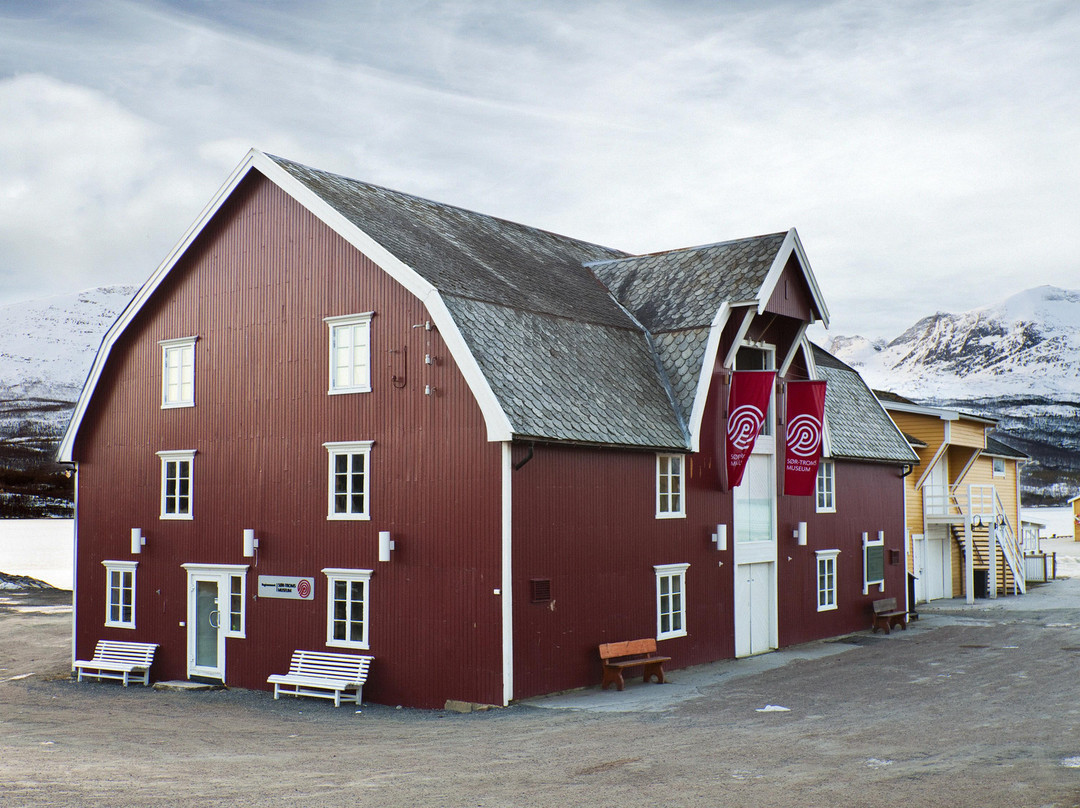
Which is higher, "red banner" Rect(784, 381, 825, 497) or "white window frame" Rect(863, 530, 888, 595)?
"red banner" Rect(784, 381, 825, 497)

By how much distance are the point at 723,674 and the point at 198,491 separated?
10.8 m

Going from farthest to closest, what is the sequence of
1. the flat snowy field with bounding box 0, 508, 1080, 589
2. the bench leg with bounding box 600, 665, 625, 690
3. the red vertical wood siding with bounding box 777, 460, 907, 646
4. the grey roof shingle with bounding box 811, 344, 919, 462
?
the flat snowy field with bounding box 0, 508, 1080, 589 < the grey roof shingle with bounding box 811, 344, 919, 462 < the red vertical wood siding with bounding box 777, 460, 907, 646 < the bench leg with bounding box 600, 665, 625, 690

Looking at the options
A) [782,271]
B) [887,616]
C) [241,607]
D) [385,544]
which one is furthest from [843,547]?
[241,607]

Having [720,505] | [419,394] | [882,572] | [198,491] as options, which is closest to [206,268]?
[198,491]

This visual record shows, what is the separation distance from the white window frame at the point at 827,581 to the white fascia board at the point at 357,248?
457 inches

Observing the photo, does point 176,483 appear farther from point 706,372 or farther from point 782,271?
point 782,271

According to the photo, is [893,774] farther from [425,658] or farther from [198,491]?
[198,491]

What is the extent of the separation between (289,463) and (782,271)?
1079 cm

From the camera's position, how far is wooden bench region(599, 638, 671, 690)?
60.7 feet

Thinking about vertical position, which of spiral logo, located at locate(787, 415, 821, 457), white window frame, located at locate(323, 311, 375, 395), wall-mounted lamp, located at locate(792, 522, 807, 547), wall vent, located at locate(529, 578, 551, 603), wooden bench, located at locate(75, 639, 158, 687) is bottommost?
wooden bench, located at locate(75, 639, 158, 687)

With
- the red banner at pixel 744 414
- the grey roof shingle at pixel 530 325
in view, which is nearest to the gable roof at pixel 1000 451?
the red banner at pixel 744 414

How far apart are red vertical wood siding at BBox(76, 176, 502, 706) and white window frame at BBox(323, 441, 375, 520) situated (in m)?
0.12

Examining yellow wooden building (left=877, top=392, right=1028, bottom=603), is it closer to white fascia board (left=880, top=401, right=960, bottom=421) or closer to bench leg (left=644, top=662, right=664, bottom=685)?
white fascia board (left=880, top=401, right=960, bottom=421)


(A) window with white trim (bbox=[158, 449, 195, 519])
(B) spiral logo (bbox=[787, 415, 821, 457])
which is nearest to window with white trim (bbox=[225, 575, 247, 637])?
(A) window with white trim (bbox=[158, 449, 195, 519])
